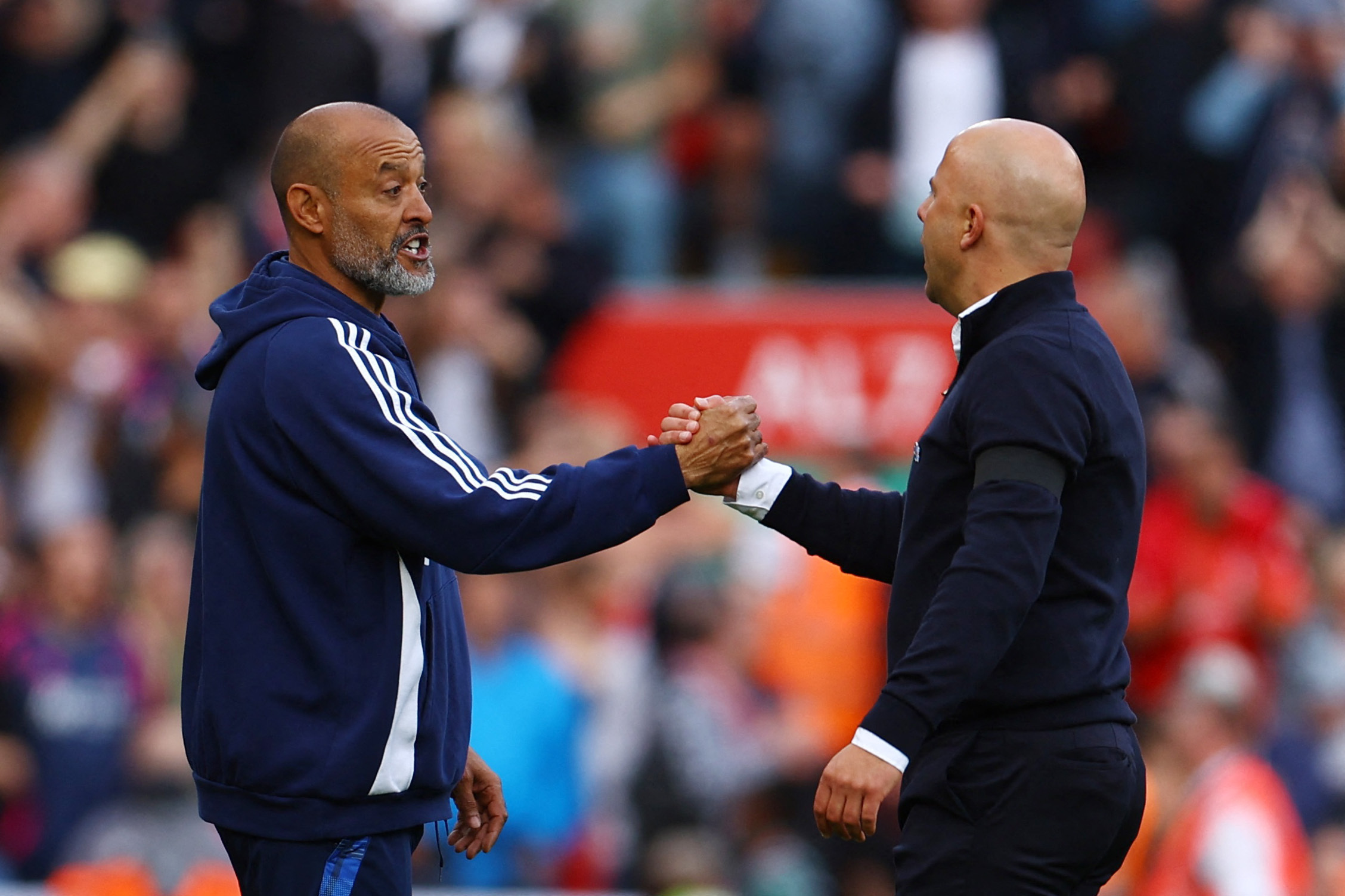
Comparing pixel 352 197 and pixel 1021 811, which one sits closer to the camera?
pixel 1021 811

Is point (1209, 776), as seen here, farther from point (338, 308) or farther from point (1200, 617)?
point (338, 308)

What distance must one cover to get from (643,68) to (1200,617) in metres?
4.26

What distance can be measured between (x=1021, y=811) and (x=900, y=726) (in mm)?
308

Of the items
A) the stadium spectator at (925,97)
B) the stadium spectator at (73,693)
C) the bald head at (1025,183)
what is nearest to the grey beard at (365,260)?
the bald head at (1025,183)

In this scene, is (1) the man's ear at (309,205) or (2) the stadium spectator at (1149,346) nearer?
(1) the man's ear at (309,205)

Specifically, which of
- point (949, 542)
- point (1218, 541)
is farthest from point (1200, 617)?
point (949, 542)

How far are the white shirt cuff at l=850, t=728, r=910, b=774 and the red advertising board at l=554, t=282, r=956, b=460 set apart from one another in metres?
5.34

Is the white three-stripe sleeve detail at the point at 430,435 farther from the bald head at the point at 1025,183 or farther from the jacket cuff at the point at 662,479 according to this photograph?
the bald head at the point at 1025,183

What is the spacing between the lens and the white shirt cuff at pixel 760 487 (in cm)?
418

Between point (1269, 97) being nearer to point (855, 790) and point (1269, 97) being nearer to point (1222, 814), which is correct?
point (1222, 814)

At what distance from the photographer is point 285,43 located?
10219 mm

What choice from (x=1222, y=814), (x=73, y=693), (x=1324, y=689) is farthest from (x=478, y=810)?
(x=73, y=693)

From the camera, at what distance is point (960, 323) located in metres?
3.71

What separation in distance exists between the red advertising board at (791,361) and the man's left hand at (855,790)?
536cm
